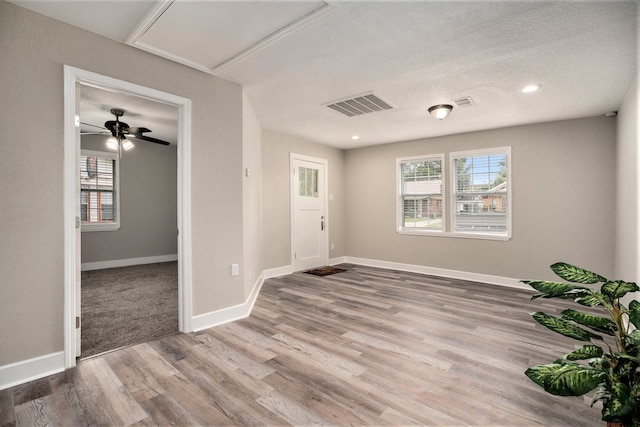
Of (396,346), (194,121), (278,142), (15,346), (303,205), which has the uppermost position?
(278,142)

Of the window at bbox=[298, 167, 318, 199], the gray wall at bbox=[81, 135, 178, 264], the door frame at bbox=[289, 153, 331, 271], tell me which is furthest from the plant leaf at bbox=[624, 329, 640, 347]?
the gray wall at bbox=[81, 135, 178, 264]

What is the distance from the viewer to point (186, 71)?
2873 millimetres

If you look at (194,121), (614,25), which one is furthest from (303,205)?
(614,25)

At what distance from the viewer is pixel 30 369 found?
6.80 feet

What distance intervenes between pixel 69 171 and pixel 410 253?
5.14 m

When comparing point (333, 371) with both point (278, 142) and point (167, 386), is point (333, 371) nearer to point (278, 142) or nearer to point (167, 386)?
point (167, 386)

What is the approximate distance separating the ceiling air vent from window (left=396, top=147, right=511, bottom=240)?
203 cm

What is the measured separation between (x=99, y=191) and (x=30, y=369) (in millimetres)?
4899

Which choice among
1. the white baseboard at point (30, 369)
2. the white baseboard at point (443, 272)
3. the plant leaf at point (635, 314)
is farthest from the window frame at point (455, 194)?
the white baseboard at point (30, 369)

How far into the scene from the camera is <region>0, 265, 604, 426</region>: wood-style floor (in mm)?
1719

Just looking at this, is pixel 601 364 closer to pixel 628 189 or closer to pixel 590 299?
pixel 590 299

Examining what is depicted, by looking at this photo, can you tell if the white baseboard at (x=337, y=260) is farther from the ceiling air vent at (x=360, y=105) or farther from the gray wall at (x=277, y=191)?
the ceiling air vent at (x=360, y=105)

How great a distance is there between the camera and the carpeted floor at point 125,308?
9.03 ft

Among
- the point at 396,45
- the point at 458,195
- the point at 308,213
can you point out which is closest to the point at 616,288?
the point at 396,45
